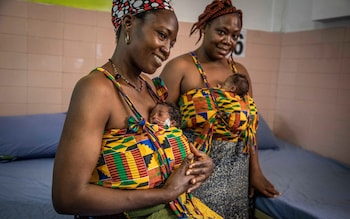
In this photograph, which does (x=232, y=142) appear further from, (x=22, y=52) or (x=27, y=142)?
(x=22, y=52)

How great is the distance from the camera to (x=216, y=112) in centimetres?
175

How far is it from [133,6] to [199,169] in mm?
597

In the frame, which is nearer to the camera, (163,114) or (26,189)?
(163,114)

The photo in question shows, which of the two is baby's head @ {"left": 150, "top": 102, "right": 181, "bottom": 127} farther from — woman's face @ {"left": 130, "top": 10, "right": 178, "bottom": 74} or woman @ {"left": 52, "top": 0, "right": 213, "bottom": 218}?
woman's face @ {"left": 130, "top": 10, "right": 178, "bottom": 74}

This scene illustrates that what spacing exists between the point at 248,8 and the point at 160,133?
2.93m

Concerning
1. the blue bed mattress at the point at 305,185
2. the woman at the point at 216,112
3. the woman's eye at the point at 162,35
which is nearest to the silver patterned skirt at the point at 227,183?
the woman at the point at 216,112

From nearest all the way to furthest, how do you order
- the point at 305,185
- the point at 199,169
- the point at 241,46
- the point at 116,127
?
the point at 116,127
the point at 199,169
the point at 305,185
the point at 241,46

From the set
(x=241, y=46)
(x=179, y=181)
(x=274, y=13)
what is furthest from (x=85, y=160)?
(x=274, y=13)

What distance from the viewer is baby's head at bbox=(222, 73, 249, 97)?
181 centimetres

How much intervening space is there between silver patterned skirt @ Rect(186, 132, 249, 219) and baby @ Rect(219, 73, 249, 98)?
274 mm

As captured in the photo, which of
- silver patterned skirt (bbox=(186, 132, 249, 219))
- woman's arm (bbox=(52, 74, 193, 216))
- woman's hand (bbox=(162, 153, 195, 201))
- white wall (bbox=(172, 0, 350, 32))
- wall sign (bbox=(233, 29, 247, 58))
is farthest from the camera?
wall sign (bbox=(233, 29, 247, 58))

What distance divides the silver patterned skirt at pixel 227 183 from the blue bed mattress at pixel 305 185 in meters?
0.40

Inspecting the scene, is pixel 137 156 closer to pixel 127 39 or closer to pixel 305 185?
pixel 127 39

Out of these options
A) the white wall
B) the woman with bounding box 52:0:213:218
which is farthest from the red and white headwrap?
the white wall
